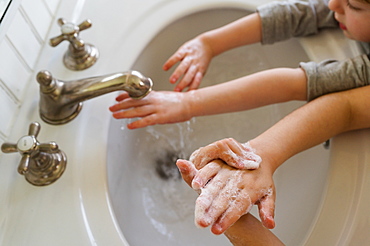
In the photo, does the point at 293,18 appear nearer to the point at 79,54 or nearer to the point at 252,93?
the point at 252,93

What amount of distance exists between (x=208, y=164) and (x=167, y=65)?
0.34 meters

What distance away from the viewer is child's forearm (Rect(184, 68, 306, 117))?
2.42 feet

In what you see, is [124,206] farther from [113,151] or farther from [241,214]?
[241,214]

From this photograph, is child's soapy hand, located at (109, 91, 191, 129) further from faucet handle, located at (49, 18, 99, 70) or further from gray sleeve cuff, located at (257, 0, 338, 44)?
gray sleeve cuff, located at (257, 0, 338, 44)

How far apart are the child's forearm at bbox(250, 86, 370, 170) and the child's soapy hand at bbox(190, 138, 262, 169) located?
66 millimetres

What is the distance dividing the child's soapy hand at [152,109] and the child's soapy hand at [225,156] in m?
0.19

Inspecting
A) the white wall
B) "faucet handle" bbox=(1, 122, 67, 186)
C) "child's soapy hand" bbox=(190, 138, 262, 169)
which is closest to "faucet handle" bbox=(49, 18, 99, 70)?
the white wall

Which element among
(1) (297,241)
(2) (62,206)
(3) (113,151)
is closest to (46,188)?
(2) (62,206)

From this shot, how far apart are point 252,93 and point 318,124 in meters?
0.15

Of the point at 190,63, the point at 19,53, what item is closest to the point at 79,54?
the point at 19,53

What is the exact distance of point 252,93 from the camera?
755 mm

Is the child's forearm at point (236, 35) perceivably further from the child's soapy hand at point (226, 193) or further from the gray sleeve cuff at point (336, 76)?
the child's soapy hand at point (226, 193)

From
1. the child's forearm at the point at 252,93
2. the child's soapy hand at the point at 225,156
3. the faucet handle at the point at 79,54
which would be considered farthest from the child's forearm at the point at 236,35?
the child's soapy hand at the point at 225,156

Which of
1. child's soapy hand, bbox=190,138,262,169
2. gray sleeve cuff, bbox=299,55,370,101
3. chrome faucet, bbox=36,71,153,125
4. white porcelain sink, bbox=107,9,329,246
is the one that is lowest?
white porcelain sink, bbox=107,9,329,246
